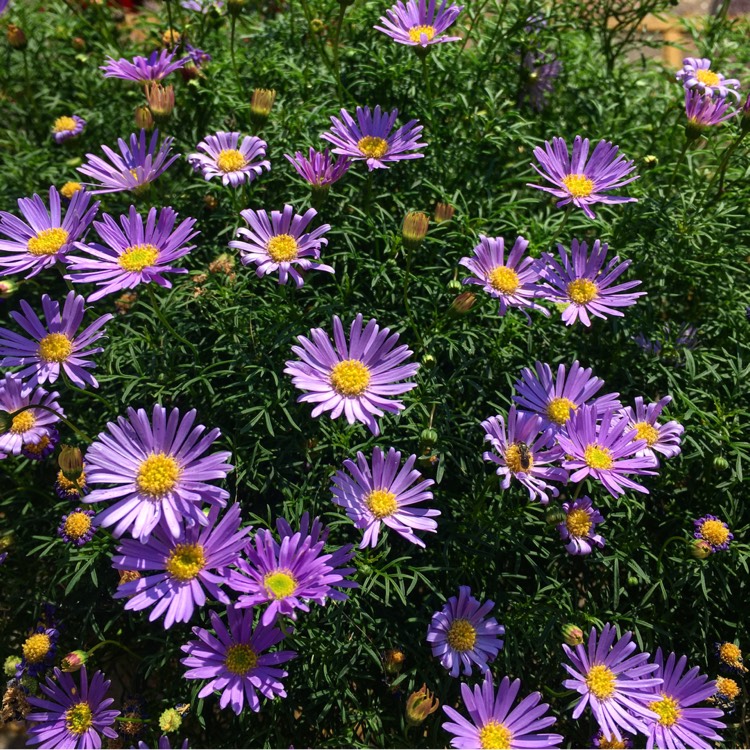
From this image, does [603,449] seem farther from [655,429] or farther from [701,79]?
[701,79]

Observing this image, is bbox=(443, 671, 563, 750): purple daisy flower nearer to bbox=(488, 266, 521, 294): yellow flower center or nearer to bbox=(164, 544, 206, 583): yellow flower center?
bbox=(164, 544, 206, 583): yellow flower center

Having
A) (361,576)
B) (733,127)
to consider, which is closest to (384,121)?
(733,127)

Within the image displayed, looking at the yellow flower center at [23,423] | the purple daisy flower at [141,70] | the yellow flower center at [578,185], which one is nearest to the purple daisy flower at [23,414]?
the yellow flower center at [23,423]

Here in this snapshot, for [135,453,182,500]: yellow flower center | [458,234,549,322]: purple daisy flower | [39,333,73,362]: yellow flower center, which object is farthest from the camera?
[458,234,549,322]: purple daisy flower

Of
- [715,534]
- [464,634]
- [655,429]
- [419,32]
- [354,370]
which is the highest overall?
[419,32]

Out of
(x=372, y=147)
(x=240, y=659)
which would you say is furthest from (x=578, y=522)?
(x=372, y=147)

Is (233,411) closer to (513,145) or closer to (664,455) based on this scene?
(664,455)

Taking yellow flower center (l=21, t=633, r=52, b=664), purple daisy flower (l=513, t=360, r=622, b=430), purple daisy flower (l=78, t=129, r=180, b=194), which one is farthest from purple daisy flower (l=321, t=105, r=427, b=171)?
yellow flower center (l=21, t=633, r=52, b=664)

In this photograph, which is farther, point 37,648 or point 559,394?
point 559,394
